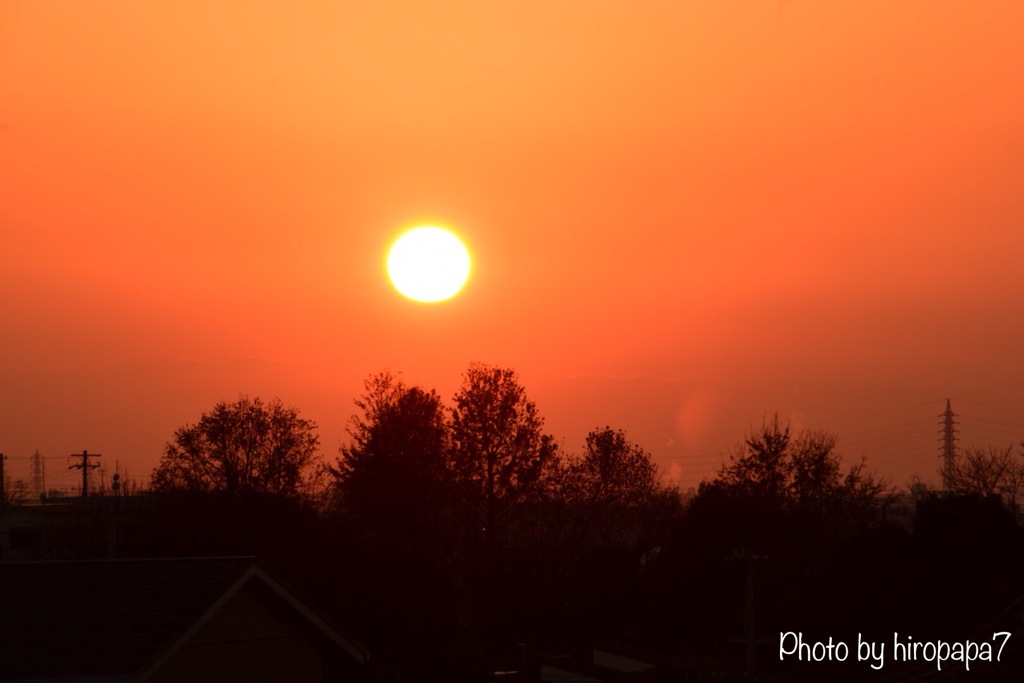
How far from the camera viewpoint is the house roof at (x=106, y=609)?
73.7 feet

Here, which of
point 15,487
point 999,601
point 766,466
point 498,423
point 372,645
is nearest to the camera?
point 372,645

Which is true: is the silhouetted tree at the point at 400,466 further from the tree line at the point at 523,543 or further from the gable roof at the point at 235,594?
the gable roof at the point at 235,594

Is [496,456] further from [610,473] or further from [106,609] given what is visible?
[106,609]

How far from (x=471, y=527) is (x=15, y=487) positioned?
9587 cm

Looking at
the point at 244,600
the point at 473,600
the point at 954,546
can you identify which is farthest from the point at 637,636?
the point at 244,600

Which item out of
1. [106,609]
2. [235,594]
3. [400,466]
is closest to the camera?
[106,609]

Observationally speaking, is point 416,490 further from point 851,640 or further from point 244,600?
point 244,600

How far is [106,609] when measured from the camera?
2378cm

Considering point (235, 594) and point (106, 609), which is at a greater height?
point (235, 594)

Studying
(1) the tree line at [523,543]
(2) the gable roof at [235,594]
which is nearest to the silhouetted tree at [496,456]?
(1) the tree line at [523,543]

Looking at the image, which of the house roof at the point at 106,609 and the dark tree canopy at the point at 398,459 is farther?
the dark tree canopy at the point at 398,459

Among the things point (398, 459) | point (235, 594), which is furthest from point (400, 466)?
point (235, 594)

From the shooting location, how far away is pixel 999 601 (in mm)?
62219

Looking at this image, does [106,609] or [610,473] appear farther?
[610,473]
